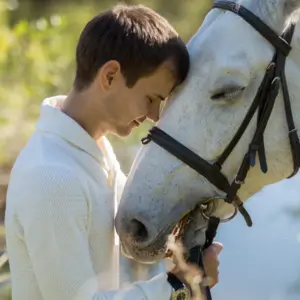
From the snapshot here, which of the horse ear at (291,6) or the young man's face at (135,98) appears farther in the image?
the horse ear at (291,6)

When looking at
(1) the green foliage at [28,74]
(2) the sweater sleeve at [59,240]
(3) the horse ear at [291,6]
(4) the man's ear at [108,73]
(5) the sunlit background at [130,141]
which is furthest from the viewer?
(1) the green foliage at [28,74]

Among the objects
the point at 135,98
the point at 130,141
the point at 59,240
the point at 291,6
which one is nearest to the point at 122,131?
the point at 135,98

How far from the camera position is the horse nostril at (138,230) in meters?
1.87

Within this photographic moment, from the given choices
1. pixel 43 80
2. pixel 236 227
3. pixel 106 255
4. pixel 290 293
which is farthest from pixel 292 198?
pixel 43 80

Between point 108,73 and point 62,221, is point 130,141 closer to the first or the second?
point 108,73

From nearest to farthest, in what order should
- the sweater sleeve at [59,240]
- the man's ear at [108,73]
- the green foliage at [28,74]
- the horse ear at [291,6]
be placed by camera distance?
the sweater sleeve at [59,240]
the man's ear at [108,73]
the horse ear at [291,6]
the green foliage at [28,74]

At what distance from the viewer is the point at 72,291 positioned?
173 cm

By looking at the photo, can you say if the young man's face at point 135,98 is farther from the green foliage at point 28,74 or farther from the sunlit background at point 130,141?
the green foliage at point 28,74

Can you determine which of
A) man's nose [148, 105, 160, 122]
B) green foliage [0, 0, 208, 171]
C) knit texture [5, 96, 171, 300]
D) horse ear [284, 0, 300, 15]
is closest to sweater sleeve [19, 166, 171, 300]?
knit texture [5, 96, 171, 300]

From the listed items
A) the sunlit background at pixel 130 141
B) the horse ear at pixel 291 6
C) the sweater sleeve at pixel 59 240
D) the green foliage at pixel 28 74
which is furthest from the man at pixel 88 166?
the green foliage at pixel 28 74

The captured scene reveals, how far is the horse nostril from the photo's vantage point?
187 cm

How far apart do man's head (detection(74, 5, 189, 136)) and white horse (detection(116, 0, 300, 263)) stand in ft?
0.21

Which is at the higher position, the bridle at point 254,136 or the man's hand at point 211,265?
the bridle at point 254,136

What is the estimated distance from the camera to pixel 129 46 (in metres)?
1.86
